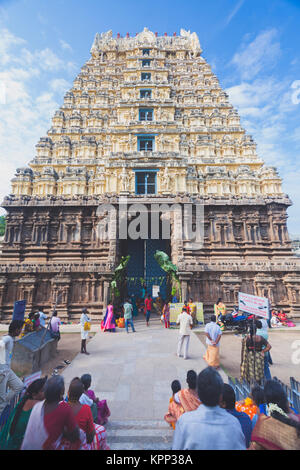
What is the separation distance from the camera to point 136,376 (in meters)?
6.01

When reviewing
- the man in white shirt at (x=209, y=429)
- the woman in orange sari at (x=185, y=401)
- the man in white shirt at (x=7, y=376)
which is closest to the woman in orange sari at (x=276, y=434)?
the man in white shirt at (x=209, y=429)

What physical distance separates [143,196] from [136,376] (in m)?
11.3

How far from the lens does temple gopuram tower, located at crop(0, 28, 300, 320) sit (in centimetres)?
1357

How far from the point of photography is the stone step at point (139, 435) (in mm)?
3486

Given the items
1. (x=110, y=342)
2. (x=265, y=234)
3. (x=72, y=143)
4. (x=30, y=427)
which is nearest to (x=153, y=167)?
(x=72, y=143)

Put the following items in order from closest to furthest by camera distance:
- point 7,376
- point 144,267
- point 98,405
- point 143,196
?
1. point 98,405
2. point 7,376
3. point 143,196
4. point 144,267

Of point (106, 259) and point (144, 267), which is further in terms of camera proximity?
point (144, 267)

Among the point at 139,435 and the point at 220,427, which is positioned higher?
the point at 220,427

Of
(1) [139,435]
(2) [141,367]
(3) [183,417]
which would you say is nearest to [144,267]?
(2) [141,367]

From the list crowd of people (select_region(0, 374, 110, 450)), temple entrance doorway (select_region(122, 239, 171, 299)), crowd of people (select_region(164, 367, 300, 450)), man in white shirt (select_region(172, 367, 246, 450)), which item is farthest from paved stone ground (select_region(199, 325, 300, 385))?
temple entrance doorway (select_region(122, 239, 171, 299))

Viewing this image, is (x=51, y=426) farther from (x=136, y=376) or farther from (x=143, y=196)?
(x=143, y=196)

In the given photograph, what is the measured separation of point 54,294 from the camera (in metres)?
13.3
